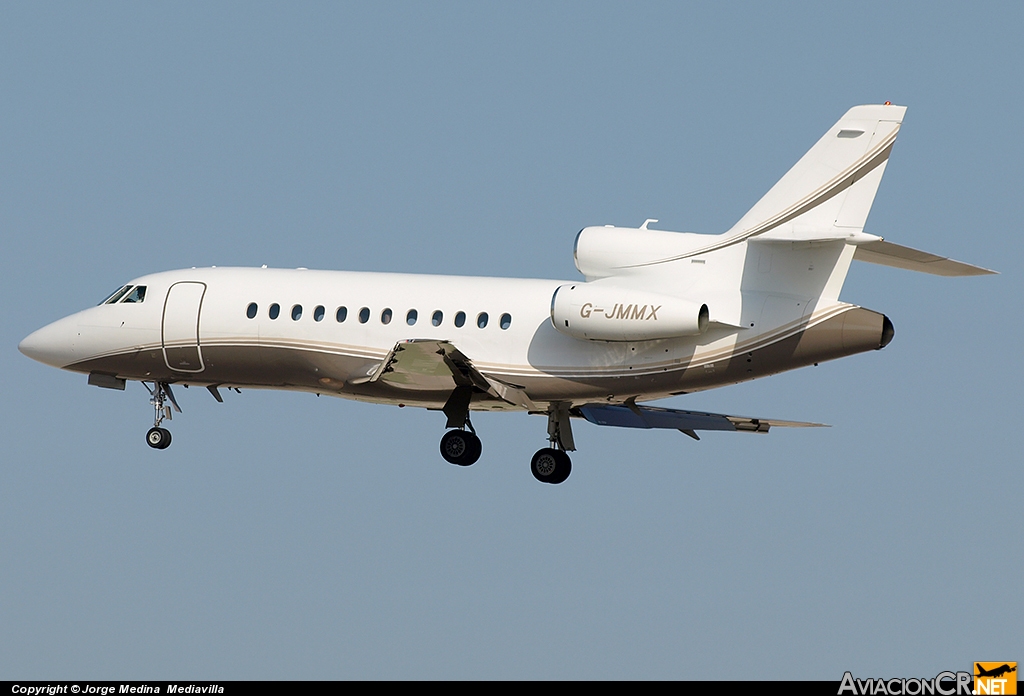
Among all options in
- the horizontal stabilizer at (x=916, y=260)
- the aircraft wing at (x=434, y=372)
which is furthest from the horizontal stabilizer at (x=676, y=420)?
the horizontal stabilizer at (x=916, y=260)

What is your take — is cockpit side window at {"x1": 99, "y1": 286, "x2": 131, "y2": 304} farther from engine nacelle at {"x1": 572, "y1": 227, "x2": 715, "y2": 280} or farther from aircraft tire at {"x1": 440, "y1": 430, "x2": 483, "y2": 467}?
engine nacelle at {"x1": 572, "y1": 227, "x2": 715, "y2": 280}

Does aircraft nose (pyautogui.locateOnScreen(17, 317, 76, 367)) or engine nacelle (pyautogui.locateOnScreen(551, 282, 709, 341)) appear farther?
Result: aircraft nose (pyautogui.locateOnScreen(17, 317, 76, 367))

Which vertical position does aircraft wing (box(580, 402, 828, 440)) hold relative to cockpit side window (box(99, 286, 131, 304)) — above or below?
below

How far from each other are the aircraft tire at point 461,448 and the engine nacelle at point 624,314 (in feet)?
11.7

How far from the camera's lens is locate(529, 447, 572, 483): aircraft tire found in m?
31.4

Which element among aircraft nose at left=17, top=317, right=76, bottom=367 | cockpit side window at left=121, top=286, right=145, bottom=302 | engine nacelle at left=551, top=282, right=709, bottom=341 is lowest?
engine nacelle at left=551, top=282, right=709, bottom=341

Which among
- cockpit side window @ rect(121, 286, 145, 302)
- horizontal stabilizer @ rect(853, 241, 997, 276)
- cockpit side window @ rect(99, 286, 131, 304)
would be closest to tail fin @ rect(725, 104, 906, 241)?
horizontal stabilizer @ rect(853, 241, 997, 276)

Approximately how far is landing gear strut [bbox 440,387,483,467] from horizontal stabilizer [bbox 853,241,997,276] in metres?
8.02

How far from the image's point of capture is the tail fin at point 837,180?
90.3 ft

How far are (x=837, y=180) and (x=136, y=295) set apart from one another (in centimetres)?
1412

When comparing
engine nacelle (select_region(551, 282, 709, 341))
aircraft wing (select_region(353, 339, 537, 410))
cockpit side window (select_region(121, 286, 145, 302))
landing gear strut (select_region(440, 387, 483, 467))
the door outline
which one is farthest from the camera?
cockpit side window (select_region(121, 286, 145, 302))

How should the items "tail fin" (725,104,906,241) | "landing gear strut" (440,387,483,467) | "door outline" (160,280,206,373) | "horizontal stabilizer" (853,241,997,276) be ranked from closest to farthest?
1. "horizontal stabilizer" (853,241,997,276)
2. "tail fin" (725,104,906,241)
3. "landing gear strut" (440,387,483,467)
4. "door outline" (160,280,206,373)

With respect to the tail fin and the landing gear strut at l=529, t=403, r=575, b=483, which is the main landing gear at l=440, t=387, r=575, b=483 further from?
the tail fin

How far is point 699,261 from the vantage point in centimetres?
2862
